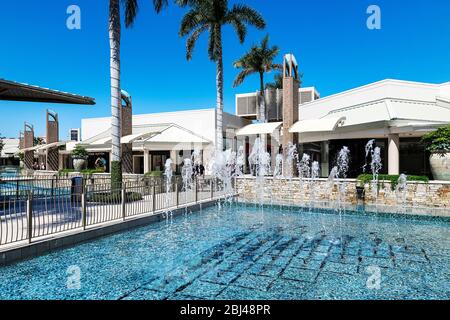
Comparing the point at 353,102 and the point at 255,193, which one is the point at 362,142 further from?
the point at 255,193

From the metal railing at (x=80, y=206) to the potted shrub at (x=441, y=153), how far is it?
10.4m

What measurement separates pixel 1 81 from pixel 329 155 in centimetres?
2207

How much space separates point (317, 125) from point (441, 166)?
6367 mm

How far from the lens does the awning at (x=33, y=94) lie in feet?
33.1

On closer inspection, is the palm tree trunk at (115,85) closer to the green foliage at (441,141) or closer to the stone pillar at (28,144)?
the green foliage at (441,141)

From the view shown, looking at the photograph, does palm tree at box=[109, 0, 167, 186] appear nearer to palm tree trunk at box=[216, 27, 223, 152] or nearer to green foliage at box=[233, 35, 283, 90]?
palm tree trunk at box=[216, 27, 223, 152]

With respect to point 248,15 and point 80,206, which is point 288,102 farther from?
point 80,206

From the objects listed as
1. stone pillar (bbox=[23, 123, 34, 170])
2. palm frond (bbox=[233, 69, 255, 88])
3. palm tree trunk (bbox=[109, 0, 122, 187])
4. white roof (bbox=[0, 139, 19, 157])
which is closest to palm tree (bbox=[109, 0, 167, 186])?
palm tree trunk (bbox=[109, 0, 122, 187])

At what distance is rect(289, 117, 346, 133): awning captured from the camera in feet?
57.1

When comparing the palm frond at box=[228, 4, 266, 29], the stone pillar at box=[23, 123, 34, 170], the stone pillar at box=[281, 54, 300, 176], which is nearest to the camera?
the stone pillar at box=[281, 54, 300, 176]

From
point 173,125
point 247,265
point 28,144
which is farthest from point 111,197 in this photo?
point 28,144

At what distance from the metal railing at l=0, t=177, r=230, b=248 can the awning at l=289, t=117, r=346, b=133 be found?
5.56 metres
